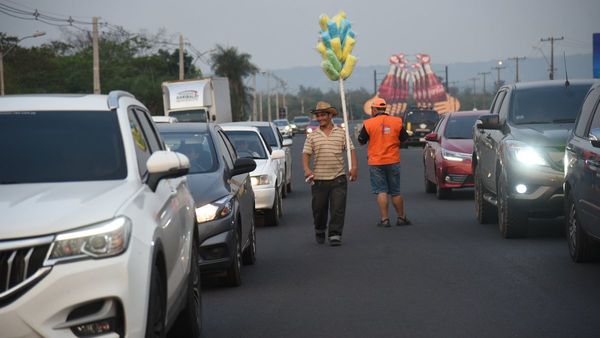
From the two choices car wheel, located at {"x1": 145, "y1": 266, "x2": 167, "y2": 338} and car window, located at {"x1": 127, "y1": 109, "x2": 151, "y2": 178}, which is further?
car window, located at {"x1": 127, "y1": 109, "x2": 151, "y2": 178}

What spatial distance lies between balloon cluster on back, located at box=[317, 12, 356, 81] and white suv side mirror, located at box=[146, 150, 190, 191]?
26.3m

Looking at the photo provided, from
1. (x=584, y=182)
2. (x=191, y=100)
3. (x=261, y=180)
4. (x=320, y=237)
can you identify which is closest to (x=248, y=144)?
(x=261, y=180)


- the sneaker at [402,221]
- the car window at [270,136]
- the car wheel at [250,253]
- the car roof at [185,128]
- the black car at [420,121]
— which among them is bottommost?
the black car at [420,121]

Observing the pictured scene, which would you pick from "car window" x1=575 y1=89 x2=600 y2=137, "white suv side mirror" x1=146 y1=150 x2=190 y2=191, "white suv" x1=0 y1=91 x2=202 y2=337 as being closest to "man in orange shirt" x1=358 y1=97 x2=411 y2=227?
"car window" x1=575 y1=89 x2=600 y2=137

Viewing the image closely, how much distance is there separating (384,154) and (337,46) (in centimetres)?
1658

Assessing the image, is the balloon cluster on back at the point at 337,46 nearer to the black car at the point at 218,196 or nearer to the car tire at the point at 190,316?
the black car at the point at 218,196

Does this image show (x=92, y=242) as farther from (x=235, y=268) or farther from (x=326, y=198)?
(x=326, y=198)

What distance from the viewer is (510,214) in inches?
562

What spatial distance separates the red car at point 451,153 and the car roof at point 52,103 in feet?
46.8

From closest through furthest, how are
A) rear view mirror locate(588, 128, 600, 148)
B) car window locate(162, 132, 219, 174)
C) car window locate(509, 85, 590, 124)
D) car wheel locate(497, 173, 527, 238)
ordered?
rear view mirror locate(588, 128, 600, 148) < car window locate(162, 132, 219, 174) < car wheel locate(497, 173, 527, 238) < car window locate(509, 85, 590, 124)

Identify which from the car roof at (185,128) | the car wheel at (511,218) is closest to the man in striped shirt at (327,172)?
the car wheel at (511,218)

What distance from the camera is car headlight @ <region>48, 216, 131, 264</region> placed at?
18.2 ft

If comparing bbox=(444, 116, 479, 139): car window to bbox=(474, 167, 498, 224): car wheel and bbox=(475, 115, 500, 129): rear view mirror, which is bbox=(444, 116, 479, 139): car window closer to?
bbox=(474, 167, 498, 224): car wheel

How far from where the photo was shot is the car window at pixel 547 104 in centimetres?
1529
